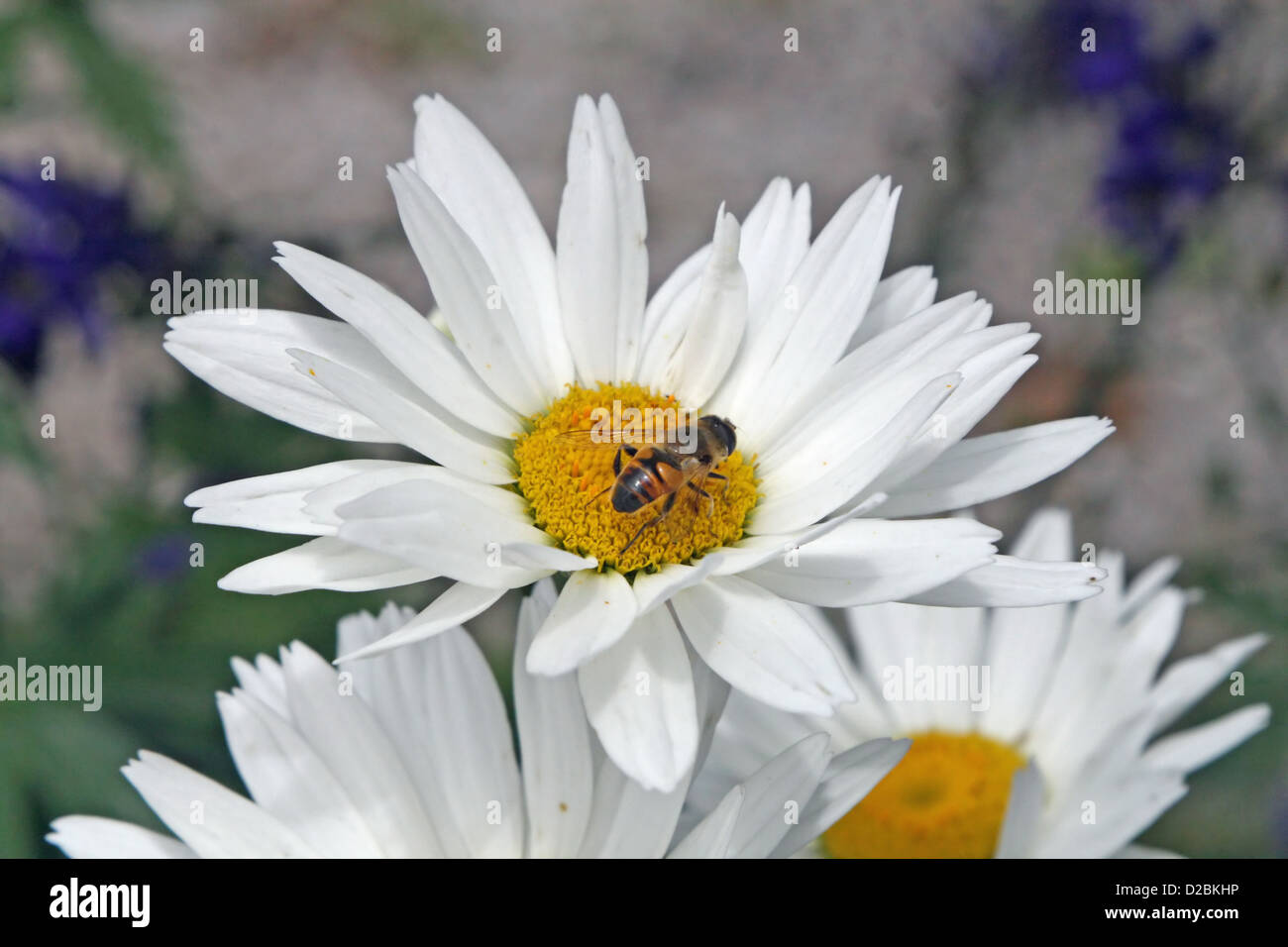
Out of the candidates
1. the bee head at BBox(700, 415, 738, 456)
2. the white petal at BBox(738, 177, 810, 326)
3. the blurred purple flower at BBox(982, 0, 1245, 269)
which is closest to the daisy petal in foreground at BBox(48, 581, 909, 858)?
the bee head at BBox(700, 415, 738, 456)

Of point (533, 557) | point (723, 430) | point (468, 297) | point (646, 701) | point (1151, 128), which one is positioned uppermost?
point (1151, 128)

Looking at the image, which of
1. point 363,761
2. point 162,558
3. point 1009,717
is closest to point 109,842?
point 363,761

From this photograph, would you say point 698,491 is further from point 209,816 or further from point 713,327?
point 209,816

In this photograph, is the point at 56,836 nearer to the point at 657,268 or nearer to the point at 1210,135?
the point at 1210,135

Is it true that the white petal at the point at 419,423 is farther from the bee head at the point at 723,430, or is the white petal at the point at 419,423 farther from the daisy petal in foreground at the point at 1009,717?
the daisy petal in foreground at the point at 1009,717

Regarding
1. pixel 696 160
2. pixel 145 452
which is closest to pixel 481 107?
pixel 696 160

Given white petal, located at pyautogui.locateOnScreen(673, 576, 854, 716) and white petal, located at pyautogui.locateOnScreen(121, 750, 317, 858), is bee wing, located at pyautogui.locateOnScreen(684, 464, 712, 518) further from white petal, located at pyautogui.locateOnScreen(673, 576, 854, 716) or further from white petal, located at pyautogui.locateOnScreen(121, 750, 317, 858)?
white petal, located at pyautogui.locateOnScreen(121, 750, 317, 858)
